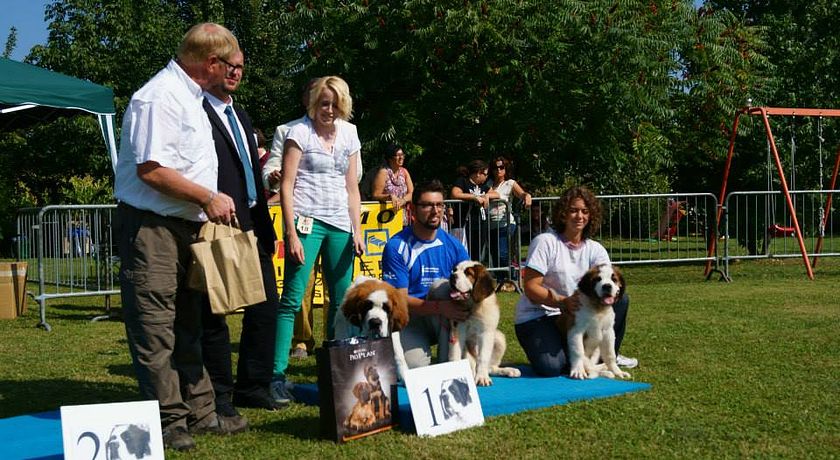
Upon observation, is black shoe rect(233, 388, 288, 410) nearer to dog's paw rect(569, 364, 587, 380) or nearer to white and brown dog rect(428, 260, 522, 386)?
white and brown dog rect(428, 260, 522, 386)

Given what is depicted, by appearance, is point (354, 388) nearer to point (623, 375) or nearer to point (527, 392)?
point (527, 392)

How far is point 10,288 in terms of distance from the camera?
967 cm

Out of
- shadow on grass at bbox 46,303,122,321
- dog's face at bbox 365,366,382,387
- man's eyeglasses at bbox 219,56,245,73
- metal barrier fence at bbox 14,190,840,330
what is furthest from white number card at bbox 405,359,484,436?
shadow on grass at bbox 46,303,122,321

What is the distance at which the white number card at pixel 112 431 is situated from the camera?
3516 mm

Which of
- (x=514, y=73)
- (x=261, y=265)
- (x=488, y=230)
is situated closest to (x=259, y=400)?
(x=261, y=265)

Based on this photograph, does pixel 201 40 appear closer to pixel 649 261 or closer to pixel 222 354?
pixel 222 354

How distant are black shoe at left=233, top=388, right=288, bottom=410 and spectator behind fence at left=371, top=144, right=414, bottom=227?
494cm

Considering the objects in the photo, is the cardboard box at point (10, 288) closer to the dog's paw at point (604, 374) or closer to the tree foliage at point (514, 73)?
the tree foliage at point (514, 73)

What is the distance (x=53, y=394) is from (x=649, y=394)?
3558 mm

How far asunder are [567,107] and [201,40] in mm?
9684

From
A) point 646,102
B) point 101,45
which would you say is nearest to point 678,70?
point 646,102

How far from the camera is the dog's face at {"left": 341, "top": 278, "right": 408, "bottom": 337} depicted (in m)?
4.70

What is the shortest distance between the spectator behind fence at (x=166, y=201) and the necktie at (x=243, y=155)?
1.30 feet

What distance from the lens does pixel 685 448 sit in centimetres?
397
